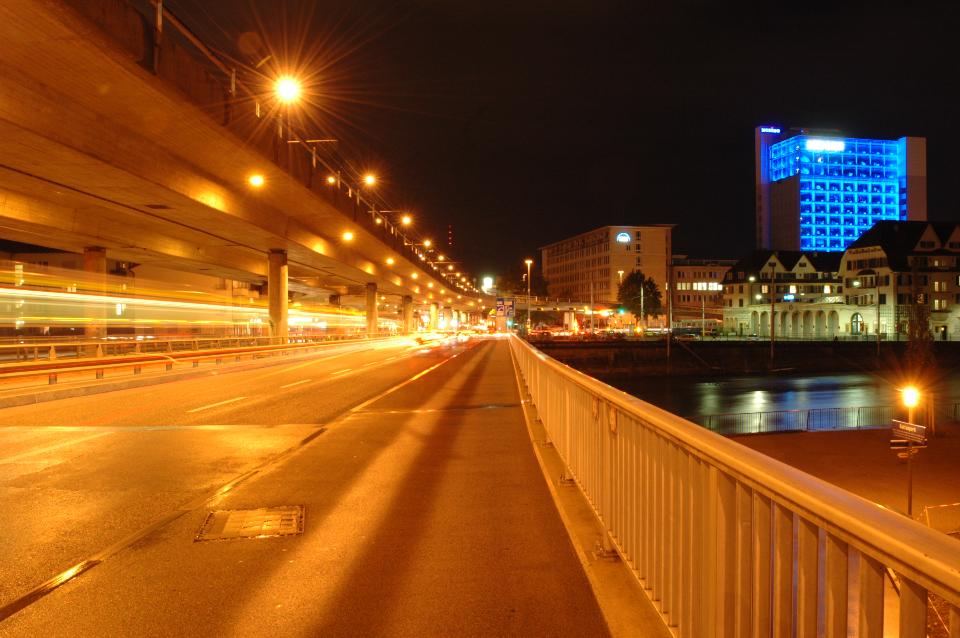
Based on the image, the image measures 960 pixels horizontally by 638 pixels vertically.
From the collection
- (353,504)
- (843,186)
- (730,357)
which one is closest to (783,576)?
(353,504)

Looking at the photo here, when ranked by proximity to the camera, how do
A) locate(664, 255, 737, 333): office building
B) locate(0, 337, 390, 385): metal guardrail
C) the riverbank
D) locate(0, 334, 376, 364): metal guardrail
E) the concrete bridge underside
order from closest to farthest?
the concrete bridge underside, locate(0, 337, 390, 385): metal guardrail, locate(0, 334, 376, 364): metal guardrail, the riverbank, locate(664, 255, 737, 333): office building

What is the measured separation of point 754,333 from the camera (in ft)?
328

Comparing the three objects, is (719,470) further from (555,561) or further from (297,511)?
(297,511)

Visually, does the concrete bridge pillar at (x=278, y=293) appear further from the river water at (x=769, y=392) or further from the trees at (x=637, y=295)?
the trees at (x=637, y=295)

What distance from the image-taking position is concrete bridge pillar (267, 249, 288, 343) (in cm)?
3994

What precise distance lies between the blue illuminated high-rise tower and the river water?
292 ft

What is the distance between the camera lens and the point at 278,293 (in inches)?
1607

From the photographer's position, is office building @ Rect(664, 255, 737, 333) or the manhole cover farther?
office building @ Rect(664, 255, 737, 333)

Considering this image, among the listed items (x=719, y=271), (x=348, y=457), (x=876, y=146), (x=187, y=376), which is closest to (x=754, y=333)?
(x=719, y=271)

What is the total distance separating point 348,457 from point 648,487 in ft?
21.2

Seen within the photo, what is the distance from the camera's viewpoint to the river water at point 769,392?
169 ft

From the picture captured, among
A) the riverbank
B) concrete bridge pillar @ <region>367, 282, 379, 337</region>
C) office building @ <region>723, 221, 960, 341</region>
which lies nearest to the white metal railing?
concrete bridge pillar @ <region>367, 282, 379, 337</region>

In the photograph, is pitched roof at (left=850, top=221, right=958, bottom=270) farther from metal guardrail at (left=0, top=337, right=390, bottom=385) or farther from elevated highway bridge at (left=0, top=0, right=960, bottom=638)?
elevated highway bridge at (left=0, top=0, right=960, bottom=638)

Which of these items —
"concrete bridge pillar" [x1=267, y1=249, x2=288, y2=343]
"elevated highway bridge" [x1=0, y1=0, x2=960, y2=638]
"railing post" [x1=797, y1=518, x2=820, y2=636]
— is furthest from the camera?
"concrete bridge pillar" [x1=267, y1=249, x2=288, y2=343]
